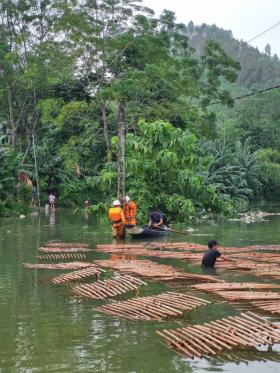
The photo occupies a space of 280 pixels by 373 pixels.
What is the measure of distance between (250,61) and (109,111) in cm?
7623

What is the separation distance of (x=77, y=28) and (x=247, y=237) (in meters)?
14.3

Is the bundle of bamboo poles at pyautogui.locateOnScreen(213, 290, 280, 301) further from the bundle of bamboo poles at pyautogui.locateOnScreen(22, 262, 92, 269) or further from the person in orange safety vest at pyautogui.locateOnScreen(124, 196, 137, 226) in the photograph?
the person in orange safety vest at pyautogui.locateOnScreen(124, 196, 137, 226)

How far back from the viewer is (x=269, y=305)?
8.52m

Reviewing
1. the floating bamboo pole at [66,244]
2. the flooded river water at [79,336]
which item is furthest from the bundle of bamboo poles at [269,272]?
the floating bamboo pole at [66,244]

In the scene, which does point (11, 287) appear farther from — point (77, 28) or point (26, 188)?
point (26, 188)

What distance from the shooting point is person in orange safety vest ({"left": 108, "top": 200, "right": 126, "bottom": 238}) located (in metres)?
18.7

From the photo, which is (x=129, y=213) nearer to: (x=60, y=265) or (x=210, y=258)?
(x=60, y=265)

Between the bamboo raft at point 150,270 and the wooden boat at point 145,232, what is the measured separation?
4978 mm

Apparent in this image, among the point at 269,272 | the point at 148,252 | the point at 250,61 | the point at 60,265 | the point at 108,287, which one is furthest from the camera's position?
the point at 250,61

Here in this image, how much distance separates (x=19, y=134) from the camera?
40906 millimetres

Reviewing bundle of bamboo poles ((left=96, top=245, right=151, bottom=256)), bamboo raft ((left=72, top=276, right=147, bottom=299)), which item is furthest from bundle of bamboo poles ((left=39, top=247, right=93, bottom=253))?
bamboo raft ((left=72, top=276, right=147, bottom=299))

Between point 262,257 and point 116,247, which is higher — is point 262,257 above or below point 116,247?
below

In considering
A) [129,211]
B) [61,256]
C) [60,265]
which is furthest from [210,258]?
[129,211]

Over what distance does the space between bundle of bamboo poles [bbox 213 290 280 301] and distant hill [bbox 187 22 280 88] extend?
7725cm
